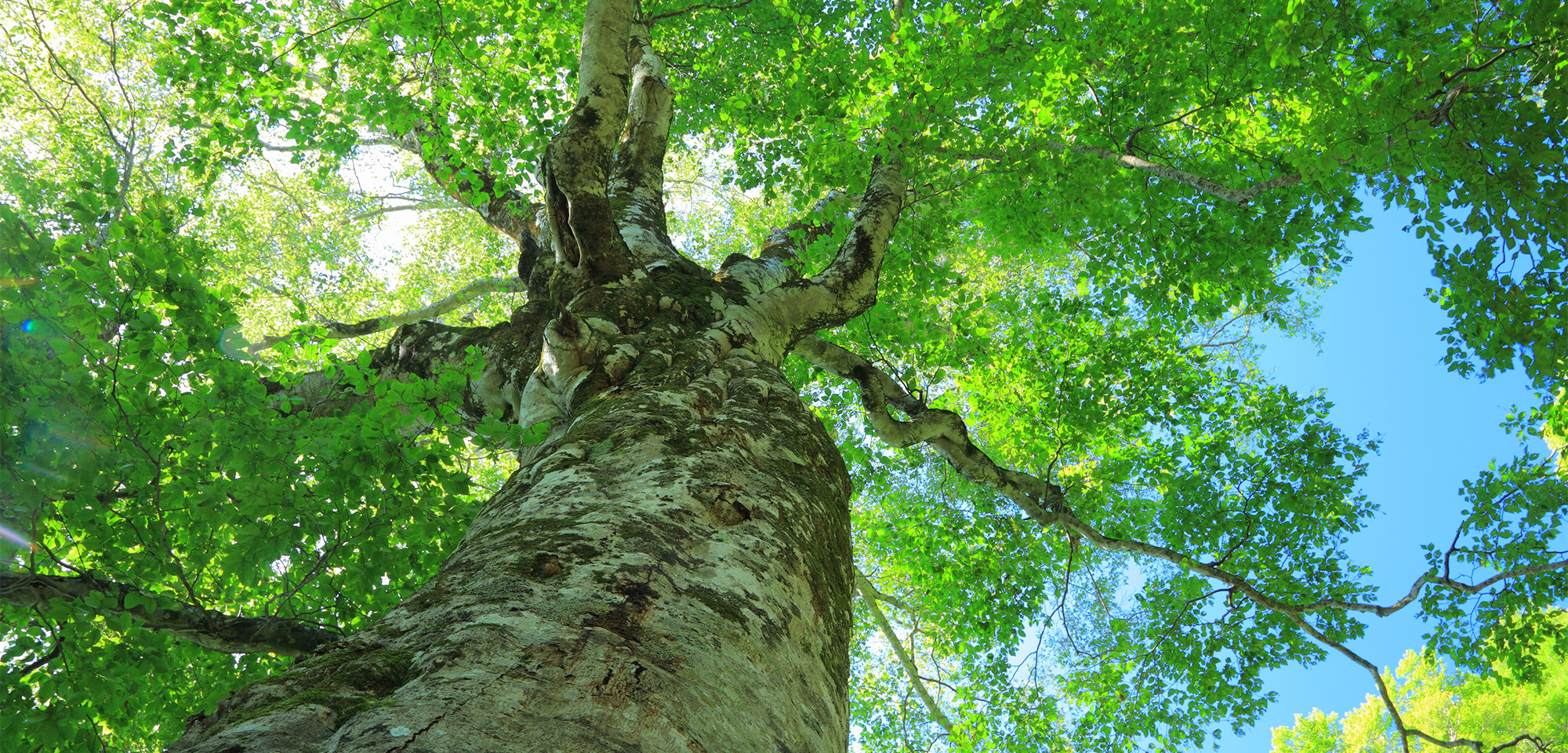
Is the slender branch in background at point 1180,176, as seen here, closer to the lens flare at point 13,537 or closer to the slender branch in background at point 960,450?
the slender branch in background at point 960,450

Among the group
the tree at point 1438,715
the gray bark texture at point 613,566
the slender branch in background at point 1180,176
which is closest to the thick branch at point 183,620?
the gray bark texture at point 613,566

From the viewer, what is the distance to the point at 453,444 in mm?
2941

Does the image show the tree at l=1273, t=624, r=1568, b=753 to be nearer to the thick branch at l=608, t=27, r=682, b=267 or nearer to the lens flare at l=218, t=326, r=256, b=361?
the thick branch at l=608, t=27, r=682, b=267

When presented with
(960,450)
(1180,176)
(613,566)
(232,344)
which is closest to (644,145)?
(232,344)

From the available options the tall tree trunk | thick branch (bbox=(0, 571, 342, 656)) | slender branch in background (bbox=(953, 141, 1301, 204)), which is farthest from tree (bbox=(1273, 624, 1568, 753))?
thick branch (bbox=(0, 571, 342, 656))

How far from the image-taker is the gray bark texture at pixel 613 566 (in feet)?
3.50

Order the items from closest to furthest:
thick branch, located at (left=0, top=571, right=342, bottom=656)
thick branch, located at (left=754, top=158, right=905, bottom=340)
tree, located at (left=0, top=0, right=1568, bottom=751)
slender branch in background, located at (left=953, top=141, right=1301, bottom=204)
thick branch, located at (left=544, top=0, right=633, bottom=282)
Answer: tree, located at (left=0, top=0, right=1568, bottom=751) → thick branch, located at (left=0, top=571, right=342, bottom=656) → thick branch, located at (left=544, top=0, right=633, bottom=282) → thick branch, located at (left=754, top=158, right=905, bottom=340) → slender branch in background, located at (left=953, top=141, right=1301, bottom=204)

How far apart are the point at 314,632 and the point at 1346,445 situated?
875 centimetres

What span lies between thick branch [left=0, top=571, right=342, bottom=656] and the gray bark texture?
1.34 meters

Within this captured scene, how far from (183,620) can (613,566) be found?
2.56m

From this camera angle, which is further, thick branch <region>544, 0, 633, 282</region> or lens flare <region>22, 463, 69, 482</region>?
Answer: thick branch <region>544, 0, 633, 282</region>

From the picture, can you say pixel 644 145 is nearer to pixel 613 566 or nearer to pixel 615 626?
pixel 613 566

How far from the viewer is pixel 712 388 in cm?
316

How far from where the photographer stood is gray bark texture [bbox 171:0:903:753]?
107 centimetres
